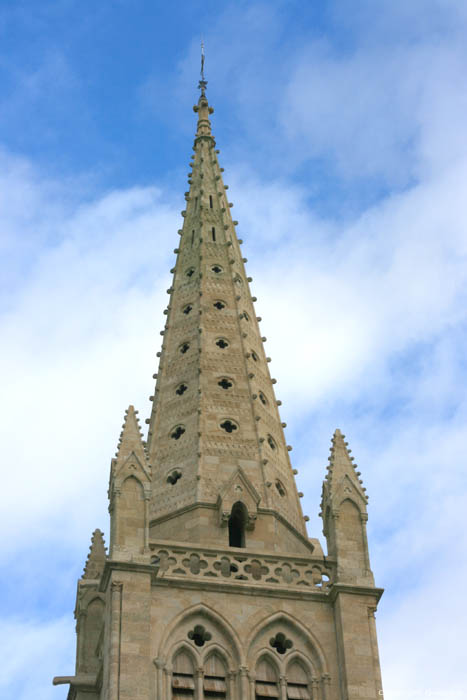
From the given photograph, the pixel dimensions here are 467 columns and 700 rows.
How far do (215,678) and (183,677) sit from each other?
73 centimetres

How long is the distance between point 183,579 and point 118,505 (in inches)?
97.6

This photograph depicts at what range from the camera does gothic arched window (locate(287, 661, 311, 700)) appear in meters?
37.8

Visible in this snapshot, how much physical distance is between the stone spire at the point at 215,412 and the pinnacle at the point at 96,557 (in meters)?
2.79

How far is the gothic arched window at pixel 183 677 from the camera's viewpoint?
37062mm

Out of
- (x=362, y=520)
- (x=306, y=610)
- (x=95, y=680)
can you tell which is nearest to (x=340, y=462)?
(x=362, y=520)

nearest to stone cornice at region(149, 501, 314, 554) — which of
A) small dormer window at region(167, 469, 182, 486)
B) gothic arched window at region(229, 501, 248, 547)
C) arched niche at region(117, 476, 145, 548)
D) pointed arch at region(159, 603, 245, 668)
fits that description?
gothic arched window at region(229, 501, 248, 547)

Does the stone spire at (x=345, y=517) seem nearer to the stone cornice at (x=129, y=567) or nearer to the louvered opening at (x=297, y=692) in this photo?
the louvered opening at (x=297, y=692)

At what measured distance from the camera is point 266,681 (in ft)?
124

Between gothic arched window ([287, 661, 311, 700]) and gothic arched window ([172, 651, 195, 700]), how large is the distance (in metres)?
2.20

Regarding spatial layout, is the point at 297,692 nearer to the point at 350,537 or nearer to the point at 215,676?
the point at 215,676

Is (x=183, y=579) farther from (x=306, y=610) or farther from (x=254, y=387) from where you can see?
(x=254, y=387)

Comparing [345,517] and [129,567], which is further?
[345,517]

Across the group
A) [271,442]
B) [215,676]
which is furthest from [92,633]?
[271,442]

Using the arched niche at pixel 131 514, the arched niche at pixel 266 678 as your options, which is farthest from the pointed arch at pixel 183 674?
the arched niche at pixel 131 514
